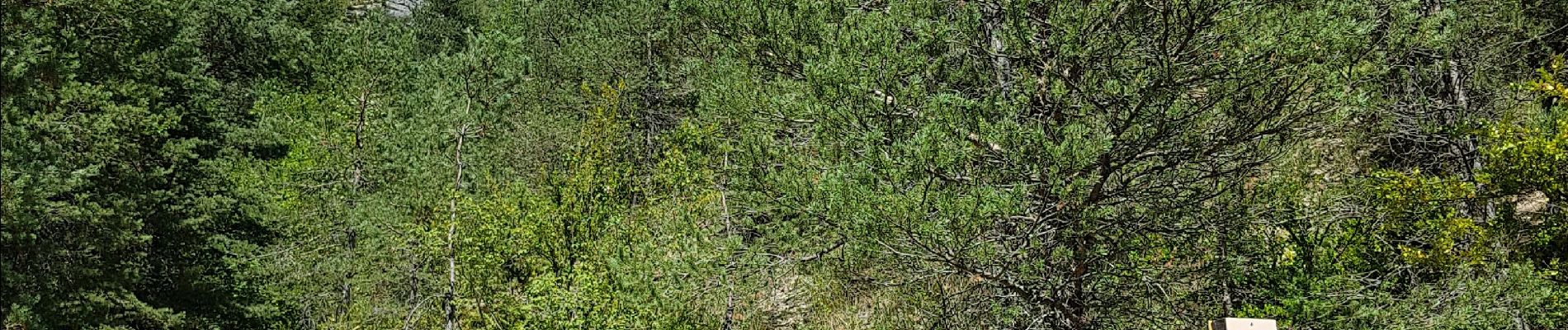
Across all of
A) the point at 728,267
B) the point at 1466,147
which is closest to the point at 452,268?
the point at 728,267

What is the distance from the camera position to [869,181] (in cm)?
614

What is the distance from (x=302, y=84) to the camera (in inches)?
833

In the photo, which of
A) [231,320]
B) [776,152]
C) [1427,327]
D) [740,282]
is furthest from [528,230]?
[1427,327]

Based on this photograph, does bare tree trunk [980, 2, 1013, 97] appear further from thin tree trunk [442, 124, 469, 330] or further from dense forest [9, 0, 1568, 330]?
thin tree trunk [442, 124, 469, 330]

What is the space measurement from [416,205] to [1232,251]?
Result: 9562mm

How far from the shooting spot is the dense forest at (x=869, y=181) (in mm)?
6203

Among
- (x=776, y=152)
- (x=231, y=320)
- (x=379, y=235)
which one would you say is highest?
(x=776, y=152)

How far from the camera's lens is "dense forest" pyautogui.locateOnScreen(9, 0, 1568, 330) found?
620 cm

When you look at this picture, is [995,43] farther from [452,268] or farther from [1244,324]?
[452,268]

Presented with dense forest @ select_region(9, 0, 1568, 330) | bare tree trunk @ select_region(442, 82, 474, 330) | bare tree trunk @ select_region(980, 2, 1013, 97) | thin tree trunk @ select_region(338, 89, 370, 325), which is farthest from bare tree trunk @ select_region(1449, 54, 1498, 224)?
thin tree trunk @ select_region(338, 89, 370, 325)

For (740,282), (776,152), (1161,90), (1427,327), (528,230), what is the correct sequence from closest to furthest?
1. (1161,90)
2. (1427,327)
3. (776,152)
4. (740,282)
5. (528,230)

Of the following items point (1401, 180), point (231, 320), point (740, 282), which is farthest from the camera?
point (231, 320)

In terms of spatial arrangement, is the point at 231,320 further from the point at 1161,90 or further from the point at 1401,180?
the point at 1401,180

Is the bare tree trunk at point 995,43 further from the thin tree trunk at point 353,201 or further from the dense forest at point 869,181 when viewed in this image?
the thin tree trunk at point 353,201
